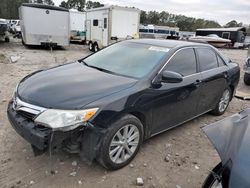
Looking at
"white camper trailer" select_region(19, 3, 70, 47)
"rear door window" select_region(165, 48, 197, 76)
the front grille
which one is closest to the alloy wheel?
the front grille

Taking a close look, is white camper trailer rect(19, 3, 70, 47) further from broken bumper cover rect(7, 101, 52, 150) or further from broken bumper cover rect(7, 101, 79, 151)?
broken bumper cover rect(7, 101, 79, 151)

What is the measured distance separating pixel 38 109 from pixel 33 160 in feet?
2.83

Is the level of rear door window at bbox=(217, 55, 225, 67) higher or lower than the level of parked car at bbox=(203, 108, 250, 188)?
higher

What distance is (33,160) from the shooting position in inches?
120

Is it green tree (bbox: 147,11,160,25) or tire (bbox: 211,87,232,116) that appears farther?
green tree (bbox: 147,11,160,25)

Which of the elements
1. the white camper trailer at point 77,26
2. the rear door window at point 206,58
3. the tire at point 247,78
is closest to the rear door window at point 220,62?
the rear door window at point 206,58

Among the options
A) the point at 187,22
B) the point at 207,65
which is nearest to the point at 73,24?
the point at 207,65

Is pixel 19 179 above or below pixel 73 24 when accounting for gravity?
below

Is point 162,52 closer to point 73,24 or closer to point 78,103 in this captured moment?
point 78,103

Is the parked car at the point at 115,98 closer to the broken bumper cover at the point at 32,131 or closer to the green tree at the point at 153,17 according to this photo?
the broken bumper cover at the point at 32,131

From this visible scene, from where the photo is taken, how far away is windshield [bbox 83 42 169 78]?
3.34m

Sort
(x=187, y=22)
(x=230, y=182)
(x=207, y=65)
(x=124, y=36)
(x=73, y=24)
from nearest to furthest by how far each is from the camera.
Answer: (x=230, y=182) → (x=207, y=65) → (x=124, y=36) → (x=73, y=24) → (x=187, y=22)

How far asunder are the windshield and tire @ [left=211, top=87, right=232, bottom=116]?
2.00 metres

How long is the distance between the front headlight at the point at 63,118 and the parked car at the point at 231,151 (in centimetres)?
123
